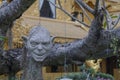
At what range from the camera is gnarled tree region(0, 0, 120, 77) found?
4.59 metres

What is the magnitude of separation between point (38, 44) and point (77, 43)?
449 millimetres

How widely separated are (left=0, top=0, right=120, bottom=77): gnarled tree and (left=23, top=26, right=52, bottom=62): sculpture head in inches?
12.3

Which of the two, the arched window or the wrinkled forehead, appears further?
the arched window

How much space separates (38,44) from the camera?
15.6 ft

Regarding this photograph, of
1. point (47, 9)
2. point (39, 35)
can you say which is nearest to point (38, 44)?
point (39, 35)

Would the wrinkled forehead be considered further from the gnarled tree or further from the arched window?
the arched window

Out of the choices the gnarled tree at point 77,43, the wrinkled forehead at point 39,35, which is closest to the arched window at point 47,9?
the gnarled tree at point 77,43

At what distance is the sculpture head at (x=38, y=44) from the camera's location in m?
4.70

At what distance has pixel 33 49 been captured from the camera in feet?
15.5

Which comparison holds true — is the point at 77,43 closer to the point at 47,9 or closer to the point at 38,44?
the point at 38,44

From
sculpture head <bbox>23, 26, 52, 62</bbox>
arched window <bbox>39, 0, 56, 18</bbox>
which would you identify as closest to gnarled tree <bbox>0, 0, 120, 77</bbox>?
sculpture head <bbox>23, 26, 52, 62</bbox>

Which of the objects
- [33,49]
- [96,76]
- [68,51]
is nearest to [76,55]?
[68,51]

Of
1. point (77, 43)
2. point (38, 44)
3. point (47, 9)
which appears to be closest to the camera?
point (38, 44)

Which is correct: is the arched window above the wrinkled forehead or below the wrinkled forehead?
above
